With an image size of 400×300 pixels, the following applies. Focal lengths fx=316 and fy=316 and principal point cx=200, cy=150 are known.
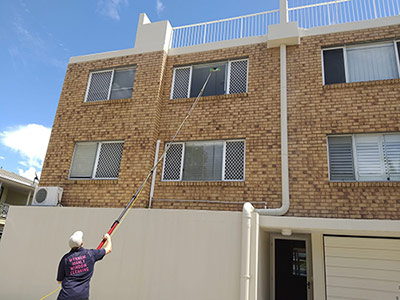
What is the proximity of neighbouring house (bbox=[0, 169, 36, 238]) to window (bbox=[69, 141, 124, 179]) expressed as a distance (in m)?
12.1

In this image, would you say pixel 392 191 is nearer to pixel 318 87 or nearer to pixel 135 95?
pixel 318 87

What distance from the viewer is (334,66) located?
869 cm

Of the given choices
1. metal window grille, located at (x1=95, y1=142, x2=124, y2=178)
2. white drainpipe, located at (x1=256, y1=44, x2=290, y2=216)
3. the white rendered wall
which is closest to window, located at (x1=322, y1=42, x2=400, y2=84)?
white drainpipe, located at (x1=256, y1=44, x2=290, y2=216)

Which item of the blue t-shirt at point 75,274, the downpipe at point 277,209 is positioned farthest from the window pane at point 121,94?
the blue t-shirt at point 75,274

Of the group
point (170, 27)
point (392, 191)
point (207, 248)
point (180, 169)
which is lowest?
Answer: point (207, 248)

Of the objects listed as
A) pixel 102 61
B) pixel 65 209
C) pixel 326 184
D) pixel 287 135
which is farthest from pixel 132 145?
pixel 326 184

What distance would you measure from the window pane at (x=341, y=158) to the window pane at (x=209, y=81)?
3.47m

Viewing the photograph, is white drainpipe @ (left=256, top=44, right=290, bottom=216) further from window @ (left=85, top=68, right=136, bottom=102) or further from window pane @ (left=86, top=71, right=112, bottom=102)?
window pane @ (left=86, top=71, right=112, bottom=102)

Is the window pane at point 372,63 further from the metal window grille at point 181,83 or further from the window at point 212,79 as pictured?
the metal window grille at point 181,83

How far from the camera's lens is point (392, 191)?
704 cm

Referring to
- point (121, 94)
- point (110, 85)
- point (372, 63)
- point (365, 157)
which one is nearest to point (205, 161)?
point (121, 94)

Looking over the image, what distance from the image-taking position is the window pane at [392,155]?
7336 mm

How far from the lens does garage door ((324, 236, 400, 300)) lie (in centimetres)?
669

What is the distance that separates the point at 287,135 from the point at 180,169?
10.0 feet
